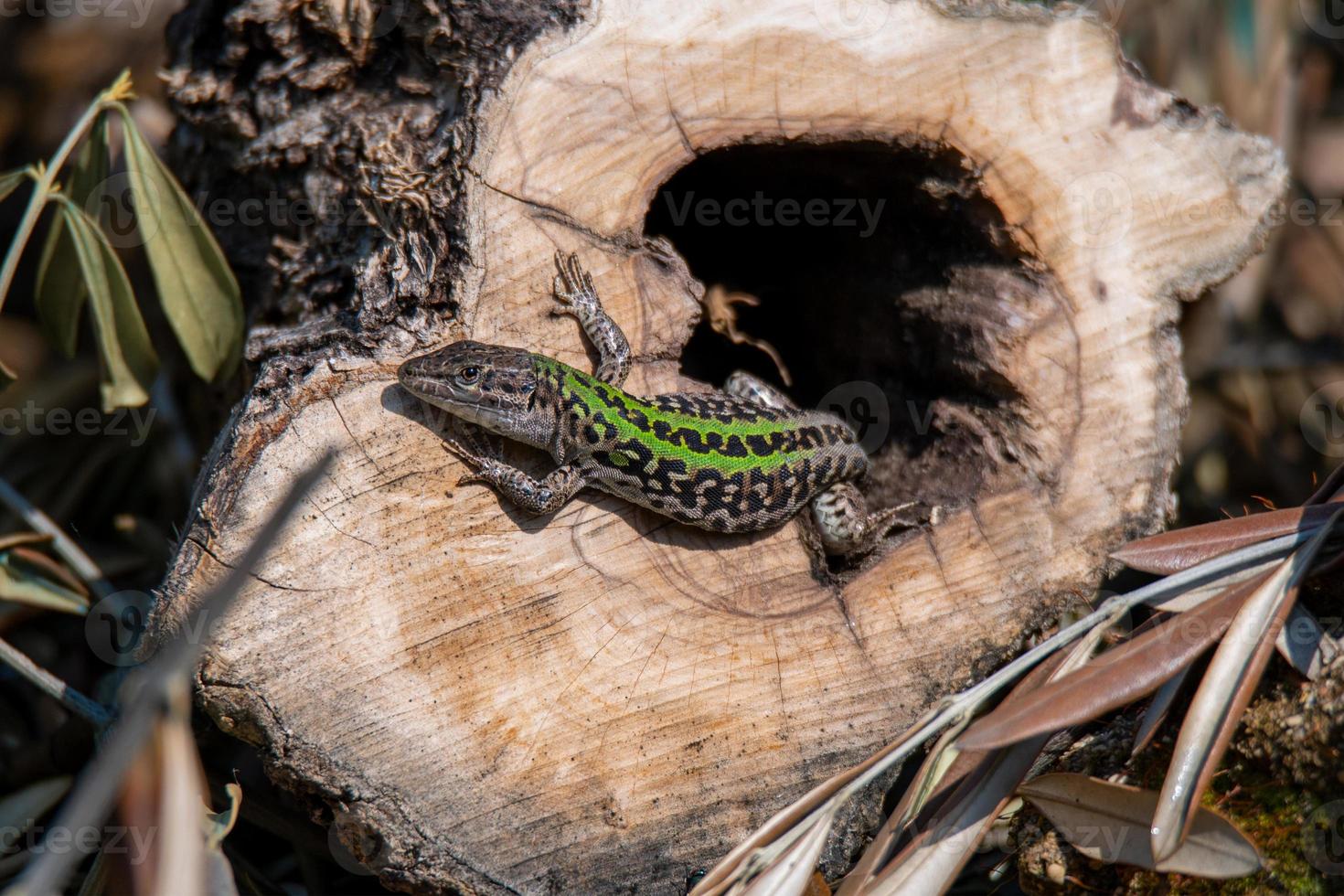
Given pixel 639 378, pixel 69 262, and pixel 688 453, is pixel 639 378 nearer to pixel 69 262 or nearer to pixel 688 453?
pixel 688 453

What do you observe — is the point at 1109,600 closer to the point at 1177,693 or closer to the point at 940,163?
the point at 1177,693

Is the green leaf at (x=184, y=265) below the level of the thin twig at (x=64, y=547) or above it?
above

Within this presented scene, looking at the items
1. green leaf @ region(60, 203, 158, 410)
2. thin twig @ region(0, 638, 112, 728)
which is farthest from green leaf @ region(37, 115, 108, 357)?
thin twig @ region(0, 638, 112, 728)

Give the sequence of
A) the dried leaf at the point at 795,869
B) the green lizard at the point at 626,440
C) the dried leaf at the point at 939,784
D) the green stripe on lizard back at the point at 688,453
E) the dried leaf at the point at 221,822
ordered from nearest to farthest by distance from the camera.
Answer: the dried leaf at the point at 221,822 < the dried leaf at the point at 795,869 < the dried leaf at the point at 939,784 < the green lizard at the point at 626,440 < the green stripe on lizard back at the point at 688,453

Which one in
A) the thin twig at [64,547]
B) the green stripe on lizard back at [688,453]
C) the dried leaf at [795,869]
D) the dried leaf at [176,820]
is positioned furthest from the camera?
the thin twig at [64,547]

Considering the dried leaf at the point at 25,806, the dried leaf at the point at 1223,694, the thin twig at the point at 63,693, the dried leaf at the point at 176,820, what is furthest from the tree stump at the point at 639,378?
the dried leaf at the point at 25,806

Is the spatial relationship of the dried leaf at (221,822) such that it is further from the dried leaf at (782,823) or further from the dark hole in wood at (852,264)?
the dark hole in wood at (852,264)

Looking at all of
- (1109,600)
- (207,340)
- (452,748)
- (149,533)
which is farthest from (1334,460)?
(149,533)

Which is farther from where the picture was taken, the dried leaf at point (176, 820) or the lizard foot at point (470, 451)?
the lizard foot at point (470, 451)

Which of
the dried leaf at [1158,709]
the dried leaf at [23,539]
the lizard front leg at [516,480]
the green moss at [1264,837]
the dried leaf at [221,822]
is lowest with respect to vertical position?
the green moss at [1264,837]
